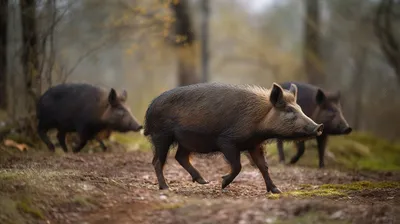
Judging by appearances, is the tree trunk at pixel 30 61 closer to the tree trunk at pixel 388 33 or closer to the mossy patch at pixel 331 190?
the mossy patch at pixel 331 190

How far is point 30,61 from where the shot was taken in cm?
1445

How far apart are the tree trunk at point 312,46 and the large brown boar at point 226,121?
45.8 feet

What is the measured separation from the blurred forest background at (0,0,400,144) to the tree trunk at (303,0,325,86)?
0.05m

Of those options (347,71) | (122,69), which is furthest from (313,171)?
(122,69)

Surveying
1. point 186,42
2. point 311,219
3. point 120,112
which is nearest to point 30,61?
point 120,112

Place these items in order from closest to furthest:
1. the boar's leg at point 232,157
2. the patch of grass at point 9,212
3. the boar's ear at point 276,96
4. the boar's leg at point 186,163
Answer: the patch of grass at point 9,212 < the boar's leg at point 232,157 < the boar's ear at point 276,96 < the boar's leg at point 186,163

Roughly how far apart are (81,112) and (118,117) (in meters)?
0.89

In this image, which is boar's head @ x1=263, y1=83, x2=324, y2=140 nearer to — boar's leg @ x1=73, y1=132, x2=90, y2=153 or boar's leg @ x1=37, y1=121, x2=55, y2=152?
boar's leg @ x1=73, y1=132, x2=90, y2=153

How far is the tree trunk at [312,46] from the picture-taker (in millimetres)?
23531

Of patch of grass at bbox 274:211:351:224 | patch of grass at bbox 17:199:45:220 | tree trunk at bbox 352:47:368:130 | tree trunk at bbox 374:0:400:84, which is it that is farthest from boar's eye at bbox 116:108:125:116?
tree trunk at bbox 352:47:368:130

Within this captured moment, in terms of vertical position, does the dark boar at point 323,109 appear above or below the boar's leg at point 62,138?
above

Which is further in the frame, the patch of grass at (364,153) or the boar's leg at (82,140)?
the patch of grass at (364,153)

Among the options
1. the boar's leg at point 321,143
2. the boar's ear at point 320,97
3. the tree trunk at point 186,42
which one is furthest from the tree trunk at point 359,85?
the boar's ear at point 320,97

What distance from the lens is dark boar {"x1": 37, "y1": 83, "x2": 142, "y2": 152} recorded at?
14.2 metres
